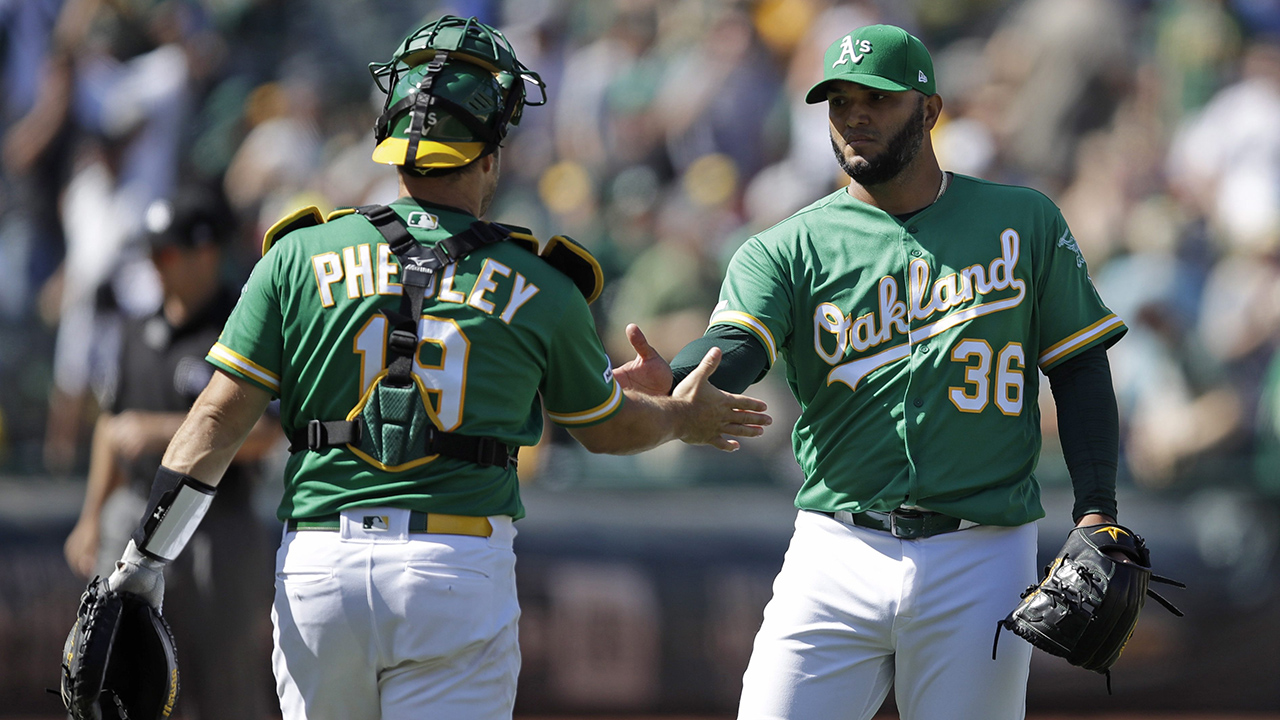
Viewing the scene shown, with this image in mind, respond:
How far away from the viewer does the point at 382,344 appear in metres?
2.74

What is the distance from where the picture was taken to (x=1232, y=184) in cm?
782

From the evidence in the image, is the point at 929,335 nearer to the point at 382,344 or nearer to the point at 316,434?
the point at 382,344

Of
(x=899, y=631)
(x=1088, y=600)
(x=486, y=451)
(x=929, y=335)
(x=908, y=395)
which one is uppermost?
(x=929, y=335)

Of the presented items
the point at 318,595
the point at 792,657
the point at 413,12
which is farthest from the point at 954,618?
the point at 413,12

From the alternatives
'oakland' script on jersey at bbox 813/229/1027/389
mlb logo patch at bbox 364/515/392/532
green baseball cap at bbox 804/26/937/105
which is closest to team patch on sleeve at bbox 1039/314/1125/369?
'oakland' script on jersey at bbox 813/229/1027/389

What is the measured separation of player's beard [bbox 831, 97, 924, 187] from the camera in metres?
3.24

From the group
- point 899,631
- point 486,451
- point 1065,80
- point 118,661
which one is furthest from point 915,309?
point 1065,80

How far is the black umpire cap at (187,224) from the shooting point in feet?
15.6

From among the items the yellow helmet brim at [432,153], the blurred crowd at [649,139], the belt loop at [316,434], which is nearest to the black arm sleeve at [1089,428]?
the yellow helmet brim at [432,153]

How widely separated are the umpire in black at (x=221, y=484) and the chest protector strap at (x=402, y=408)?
1973mm

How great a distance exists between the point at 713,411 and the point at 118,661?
1.48m

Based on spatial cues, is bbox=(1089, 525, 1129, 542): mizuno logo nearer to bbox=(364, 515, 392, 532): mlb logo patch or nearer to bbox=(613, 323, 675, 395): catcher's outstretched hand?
bbox=(613, 323, 675, 395): catcher's outstretched hand

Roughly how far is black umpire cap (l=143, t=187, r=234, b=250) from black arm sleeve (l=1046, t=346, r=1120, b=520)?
9.96 ft

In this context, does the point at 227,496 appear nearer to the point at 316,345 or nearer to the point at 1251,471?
the point at 316,345
